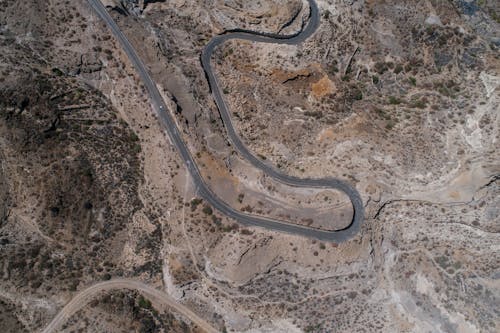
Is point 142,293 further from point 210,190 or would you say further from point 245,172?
point 245,172

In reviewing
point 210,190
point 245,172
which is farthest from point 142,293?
point 245,172

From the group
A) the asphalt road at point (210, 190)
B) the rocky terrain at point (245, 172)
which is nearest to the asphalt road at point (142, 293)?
the rocky terrain at point (245, 172)

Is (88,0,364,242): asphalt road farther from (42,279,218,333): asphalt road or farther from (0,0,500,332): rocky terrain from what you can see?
(42,279,218,333): asphalt road

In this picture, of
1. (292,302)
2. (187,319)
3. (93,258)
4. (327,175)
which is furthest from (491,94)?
(93,258)

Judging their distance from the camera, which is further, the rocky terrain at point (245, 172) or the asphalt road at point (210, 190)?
the asphalt road at point (210, 190)

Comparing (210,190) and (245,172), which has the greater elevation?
(210,190)

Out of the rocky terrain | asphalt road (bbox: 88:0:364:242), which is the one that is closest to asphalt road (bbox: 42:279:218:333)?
the rocky terrain

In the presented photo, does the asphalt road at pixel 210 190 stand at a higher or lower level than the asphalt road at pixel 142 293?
higher

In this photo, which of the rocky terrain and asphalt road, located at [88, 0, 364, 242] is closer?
the rocky terrain

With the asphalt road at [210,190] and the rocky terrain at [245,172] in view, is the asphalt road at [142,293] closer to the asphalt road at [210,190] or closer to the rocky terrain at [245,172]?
the rocky terrain at [245,172]
